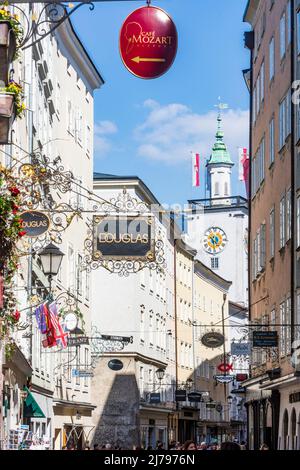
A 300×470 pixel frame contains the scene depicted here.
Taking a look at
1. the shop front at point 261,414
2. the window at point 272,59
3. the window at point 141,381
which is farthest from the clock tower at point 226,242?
the window at point 272,59

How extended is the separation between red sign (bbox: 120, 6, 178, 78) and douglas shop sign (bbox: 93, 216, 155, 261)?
4.03m

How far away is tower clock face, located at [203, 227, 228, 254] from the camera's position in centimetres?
11625

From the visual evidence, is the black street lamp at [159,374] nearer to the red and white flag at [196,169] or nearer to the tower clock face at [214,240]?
the tower clock face at [214,240]

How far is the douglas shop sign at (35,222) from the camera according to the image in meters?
19.1

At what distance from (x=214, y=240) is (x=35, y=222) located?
97.5 m

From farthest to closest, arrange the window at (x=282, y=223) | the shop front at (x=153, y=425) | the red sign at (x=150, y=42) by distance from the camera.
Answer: the shop front at (x=153, y=425) → the window at (x=282, y=223) → the red sign at (x=150, y=42)

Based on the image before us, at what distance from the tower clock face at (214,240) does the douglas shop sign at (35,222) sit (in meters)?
97.0

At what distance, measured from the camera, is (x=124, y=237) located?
20422 mm

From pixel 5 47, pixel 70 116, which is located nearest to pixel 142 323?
pixel 70 116

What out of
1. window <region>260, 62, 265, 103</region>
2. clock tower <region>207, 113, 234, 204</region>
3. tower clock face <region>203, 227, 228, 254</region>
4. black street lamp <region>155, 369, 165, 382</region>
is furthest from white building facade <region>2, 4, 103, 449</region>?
clock tower <region>207, 113, 234, 204</region>

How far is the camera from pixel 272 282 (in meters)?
38.6

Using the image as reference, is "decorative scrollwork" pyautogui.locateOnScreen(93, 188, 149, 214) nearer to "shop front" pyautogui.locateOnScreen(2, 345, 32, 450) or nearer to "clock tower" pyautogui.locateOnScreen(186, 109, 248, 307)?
"shop front" pyautogui.locateOnScreen(2, 345, 32, 450)

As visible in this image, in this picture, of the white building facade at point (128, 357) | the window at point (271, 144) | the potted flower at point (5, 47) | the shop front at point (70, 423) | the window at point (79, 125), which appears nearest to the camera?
the potted flower at point (5, 47)
